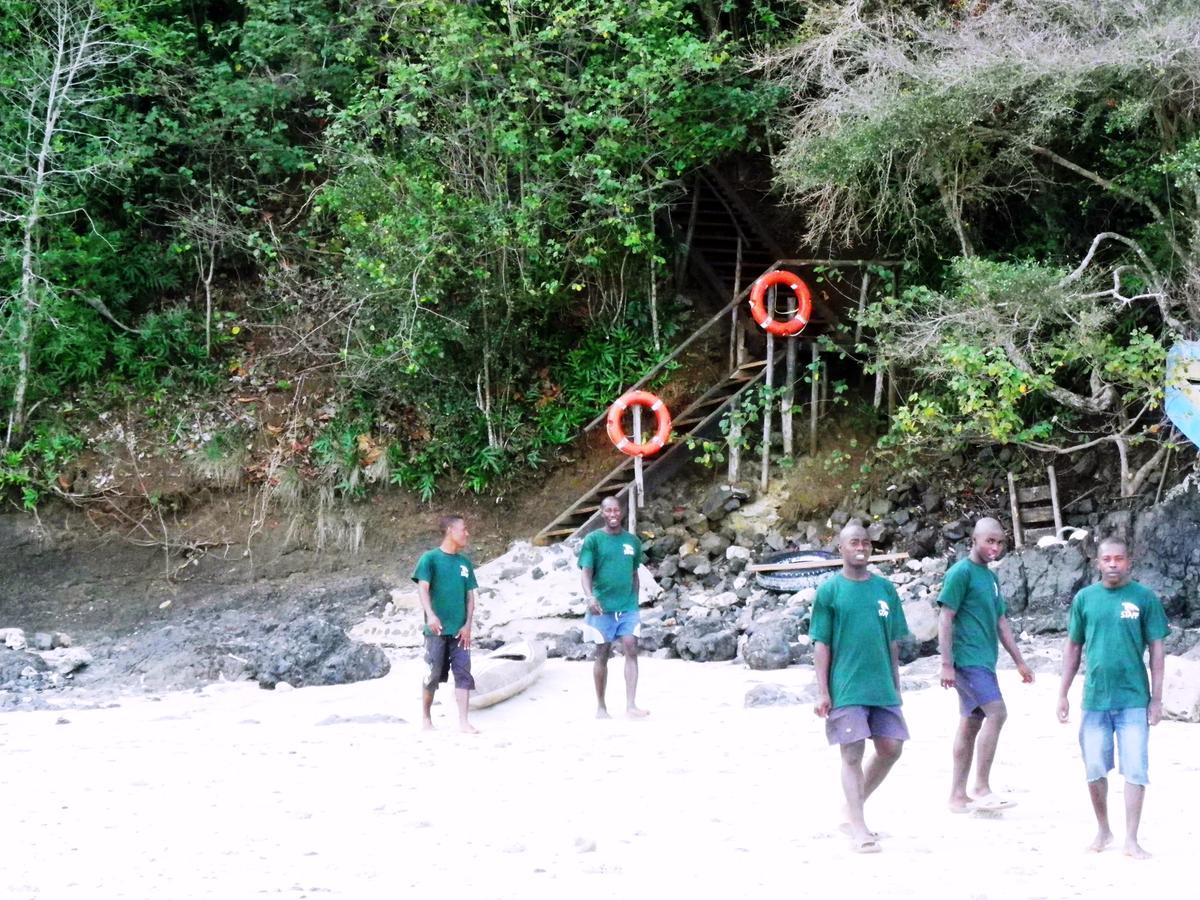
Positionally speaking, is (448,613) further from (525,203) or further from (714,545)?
(525,203)

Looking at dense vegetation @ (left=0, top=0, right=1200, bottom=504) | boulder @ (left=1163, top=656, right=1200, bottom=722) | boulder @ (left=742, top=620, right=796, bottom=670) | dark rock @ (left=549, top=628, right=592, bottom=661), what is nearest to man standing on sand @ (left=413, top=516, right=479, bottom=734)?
boulder @ (left=742, top=620, right=796, bottom=670)

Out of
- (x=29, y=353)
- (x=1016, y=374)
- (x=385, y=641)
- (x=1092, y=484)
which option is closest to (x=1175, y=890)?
(x=1016, y=374)

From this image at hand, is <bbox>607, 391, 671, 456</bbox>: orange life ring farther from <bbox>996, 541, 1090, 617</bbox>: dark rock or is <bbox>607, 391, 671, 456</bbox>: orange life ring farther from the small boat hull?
the small boat hull

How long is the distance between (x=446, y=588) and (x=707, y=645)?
3429mm

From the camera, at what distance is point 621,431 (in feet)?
51.2

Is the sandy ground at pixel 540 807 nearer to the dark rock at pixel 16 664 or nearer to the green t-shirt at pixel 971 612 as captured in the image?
the green t-shirt at pixel 971 612

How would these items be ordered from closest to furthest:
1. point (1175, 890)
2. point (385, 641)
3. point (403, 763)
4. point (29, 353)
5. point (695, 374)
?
point (1175, 890) → point (403, 763) → point (385, 641) → point (29, 353) → point (695, 374)

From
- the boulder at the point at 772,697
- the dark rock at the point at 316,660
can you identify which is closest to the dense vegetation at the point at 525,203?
the boulder at the point at 772,697

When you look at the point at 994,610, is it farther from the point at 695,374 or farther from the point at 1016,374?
the point at 695,374

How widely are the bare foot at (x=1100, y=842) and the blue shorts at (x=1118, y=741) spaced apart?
0.76ft

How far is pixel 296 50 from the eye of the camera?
16.8m

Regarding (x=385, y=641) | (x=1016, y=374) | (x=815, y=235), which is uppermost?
(x=815, y=235)

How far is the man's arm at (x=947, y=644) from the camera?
547 cm

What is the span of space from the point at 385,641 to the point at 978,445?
23.1ft
